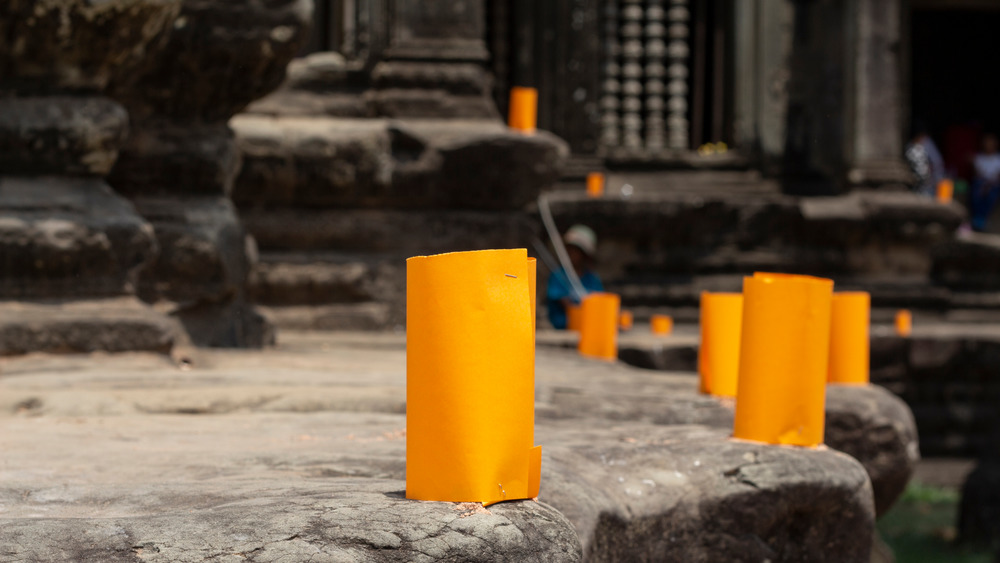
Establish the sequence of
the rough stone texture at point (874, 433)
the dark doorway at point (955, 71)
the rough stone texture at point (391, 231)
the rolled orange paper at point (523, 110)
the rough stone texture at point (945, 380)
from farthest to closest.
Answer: the dark doorway at point (955, 71)
the rough stone texture at point (945, 380)
the rolled orange paper at point (523, 110)
the rough stone texture at point (391, 231)
the rough stone texture at point (874, 433)

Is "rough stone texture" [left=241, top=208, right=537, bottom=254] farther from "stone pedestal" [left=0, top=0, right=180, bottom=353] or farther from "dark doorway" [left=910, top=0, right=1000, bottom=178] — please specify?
"dark doorway" [left=910, top=0, right=1000, bottom=178]

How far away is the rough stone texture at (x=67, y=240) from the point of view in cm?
254

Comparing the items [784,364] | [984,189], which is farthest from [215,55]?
[984,189]

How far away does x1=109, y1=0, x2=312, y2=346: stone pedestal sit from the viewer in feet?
10.2

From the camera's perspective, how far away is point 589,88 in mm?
8086

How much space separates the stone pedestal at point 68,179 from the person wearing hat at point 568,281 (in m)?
2.70

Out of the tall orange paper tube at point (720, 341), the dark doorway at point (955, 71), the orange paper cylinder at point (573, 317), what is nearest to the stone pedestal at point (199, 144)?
the tall orange paper tube at point (720, 341)

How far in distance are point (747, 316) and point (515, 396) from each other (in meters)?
0.78

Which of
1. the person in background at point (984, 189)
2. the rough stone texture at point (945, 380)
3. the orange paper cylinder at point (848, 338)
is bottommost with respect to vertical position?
the rough stone texture at point (945, 380)

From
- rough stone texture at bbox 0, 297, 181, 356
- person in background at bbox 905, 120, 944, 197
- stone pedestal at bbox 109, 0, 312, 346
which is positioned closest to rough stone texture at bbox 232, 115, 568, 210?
stone pedestal at bbox 109, 0, 312, 346

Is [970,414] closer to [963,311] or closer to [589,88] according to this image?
[963,311]

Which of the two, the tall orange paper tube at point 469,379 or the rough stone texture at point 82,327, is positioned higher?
the tall orange paper tube at point 469,379

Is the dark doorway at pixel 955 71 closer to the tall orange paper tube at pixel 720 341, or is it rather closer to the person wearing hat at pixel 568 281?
the person wearing hat at pixel 568 281

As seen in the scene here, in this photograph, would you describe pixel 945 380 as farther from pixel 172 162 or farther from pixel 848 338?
pixel 172 162
